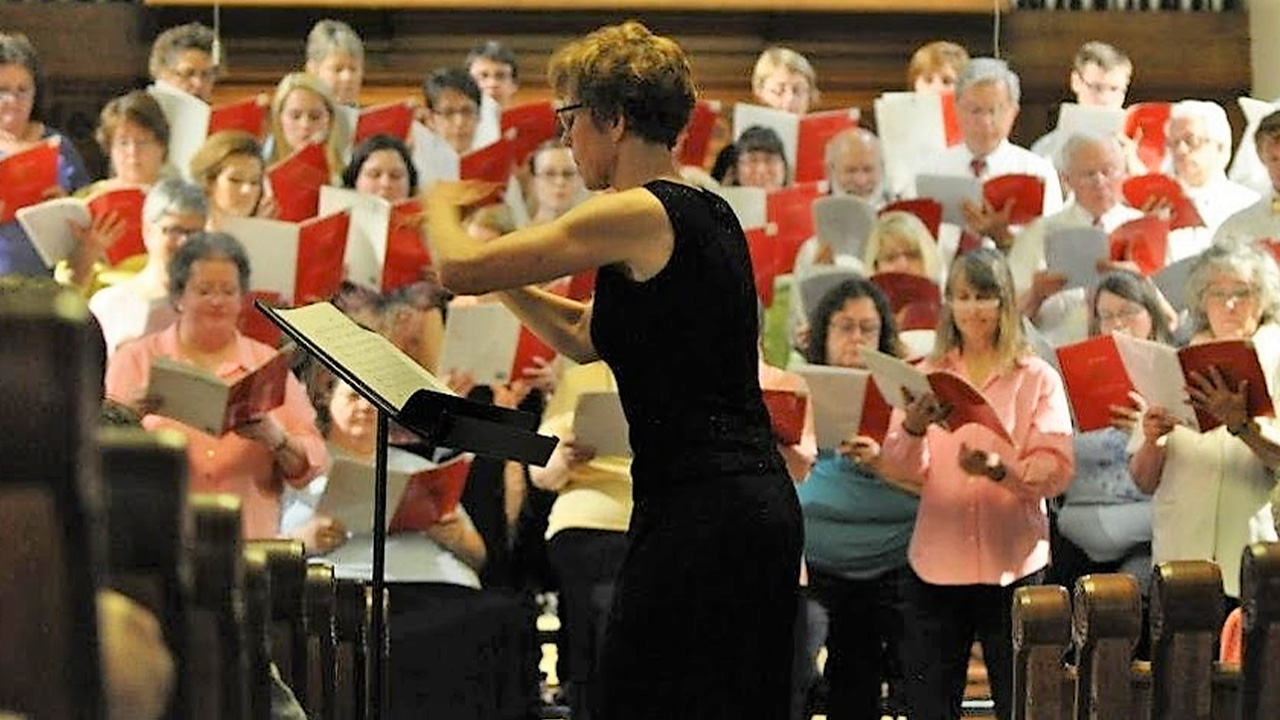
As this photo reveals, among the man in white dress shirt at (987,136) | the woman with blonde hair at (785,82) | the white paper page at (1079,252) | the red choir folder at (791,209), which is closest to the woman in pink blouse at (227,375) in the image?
the red choir folder at (791,209)

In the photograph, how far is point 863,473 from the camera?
216 inches

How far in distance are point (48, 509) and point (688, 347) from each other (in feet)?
6.85

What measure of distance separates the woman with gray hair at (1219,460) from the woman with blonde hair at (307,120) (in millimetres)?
2608

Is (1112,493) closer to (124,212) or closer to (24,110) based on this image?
(124,212)

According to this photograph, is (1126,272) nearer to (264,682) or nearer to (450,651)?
(450,651)

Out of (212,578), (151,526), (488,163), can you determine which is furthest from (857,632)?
(151,526)

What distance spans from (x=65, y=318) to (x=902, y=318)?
16.6 feet

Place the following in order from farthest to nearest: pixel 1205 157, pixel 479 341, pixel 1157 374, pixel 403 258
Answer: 1. pixel 1205 157
2. pixel 403 258
3. pixel 479 341
4. pixel 1157 374

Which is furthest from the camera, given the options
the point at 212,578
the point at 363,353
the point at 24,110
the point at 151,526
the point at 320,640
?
the point at 24,110

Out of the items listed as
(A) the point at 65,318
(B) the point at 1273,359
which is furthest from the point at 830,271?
(A) the point at 65,318

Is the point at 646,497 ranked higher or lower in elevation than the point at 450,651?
higher

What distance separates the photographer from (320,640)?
3.67m

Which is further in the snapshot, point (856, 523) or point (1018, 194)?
point (1018, 194)

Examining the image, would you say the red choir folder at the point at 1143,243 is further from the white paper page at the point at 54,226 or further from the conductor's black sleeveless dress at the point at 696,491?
the conductor's black sleeveless dress at the point at 696,491
